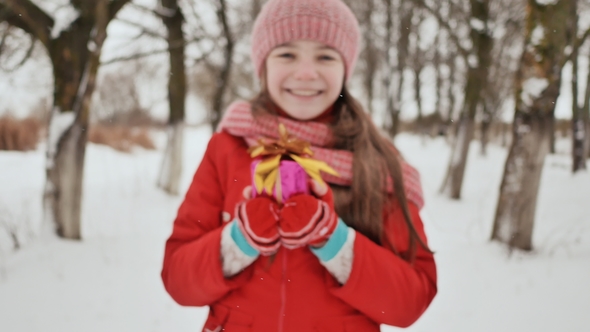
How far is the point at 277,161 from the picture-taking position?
99 centimetres

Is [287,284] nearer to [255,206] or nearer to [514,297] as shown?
[255,206]

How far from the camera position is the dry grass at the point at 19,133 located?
603cm

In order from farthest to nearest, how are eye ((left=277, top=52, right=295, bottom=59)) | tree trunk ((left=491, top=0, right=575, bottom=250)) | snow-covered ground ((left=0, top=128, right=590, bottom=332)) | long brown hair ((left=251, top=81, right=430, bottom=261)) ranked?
tree trunk ((left=491, top=0, right=575, bottom=250)) → snow-covered ground ((left=0, top=128, right=590, bottom=332)) → eye ((left=277, top=52, right=295, bottom=59)) → long brown hair ((left=251, top=81, right=430, bottom=261))

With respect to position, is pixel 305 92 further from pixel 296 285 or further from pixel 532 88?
pixel 532 88

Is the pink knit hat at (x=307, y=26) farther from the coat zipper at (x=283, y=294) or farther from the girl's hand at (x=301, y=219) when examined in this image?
the coat zipper at (x=283, y=294)

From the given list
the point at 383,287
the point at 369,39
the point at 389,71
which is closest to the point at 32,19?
the point at 383,287

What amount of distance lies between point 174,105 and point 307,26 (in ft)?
23.2

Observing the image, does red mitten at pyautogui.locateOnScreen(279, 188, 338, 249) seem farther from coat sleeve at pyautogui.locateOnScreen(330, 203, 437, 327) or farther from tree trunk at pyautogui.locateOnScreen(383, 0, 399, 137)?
tree trunk at pyautogui.locateOnScreen(383, 0, 399, 137)

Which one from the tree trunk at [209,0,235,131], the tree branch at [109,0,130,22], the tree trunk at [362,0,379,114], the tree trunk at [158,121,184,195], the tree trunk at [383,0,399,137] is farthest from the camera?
the tree trunk at [362,0,379,114]

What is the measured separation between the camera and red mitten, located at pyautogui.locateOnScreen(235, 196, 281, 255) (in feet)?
3.26

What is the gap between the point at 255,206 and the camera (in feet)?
3.27

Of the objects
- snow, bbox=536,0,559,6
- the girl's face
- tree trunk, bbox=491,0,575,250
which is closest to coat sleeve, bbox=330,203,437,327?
the girl's face

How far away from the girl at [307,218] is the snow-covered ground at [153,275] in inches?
72.6

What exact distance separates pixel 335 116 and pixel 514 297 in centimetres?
250
